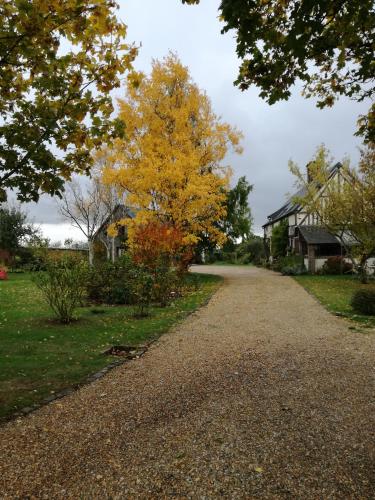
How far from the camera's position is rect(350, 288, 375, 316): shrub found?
11570 mm

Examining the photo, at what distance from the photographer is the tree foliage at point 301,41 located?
340 cm

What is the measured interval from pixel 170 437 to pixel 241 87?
438cm

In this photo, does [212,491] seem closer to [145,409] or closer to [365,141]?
[145,409]

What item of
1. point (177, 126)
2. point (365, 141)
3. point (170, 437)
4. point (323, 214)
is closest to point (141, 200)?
point (177, 126)

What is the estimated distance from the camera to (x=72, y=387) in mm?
5406

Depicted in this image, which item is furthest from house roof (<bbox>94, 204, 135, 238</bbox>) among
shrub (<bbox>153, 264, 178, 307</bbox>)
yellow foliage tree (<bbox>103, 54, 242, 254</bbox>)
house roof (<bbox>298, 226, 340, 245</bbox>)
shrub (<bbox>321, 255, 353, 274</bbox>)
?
shrub (<bbox>321, 255, 353, 274</bbox>)

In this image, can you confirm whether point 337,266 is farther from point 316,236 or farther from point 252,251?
point 252,251

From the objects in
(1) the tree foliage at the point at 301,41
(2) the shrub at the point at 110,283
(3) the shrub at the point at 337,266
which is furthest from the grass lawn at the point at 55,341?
(3) the shrub at the point at 337,266

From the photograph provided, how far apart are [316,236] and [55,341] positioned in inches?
1057

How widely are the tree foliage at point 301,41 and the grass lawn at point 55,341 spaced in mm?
5020

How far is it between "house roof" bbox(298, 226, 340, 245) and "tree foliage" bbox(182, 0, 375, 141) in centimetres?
2564

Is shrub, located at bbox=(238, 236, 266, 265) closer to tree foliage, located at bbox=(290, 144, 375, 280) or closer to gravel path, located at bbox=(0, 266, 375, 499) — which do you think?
tree foliage, located at bbox=(290, 144, 375, 280)

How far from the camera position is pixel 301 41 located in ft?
11.1

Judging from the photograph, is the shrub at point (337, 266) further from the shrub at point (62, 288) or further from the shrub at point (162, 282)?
the shrub at point (62, 288)
